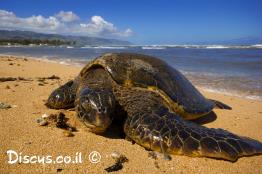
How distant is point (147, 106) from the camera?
3.76 m

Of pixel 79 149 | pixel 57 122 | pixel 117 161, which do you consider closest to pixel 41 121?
pixel 57 122

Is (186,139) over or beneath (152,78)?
beneath

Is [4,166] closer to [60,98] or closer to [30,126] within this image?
[30,126]

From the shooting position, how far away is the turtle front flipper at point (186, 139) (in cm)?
302

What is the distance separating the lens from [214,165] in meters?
2.95

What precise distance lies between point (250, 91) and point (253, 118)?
2.71 m

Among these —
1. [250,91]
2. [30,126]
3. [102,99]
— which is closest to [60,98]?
[30,126]

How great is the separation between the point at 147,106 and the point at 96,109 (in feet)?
2.34

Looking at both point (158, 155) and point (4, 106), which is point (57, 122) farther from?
point (158, 155)

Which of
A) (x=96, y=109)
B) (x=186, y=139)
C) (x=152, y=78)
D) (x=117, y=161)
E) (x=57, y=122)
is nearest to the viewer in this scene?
(x=117, y=161)

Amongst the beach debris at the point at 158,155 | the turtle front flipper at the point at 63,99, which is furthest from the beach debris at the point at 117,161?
the turtle front flipper at the point at 63,99

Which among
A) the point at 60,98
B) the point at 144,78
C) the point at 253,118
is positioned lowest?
the point at 253,118

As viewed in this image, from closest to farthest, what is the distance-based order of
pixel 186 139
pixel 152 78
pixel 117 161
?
pixel 117 161
pixel 186 139
pixel 152 78

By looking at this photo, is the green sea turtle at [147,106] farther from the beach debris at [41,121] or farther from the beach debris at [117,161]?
the beach debris at [41,121]
